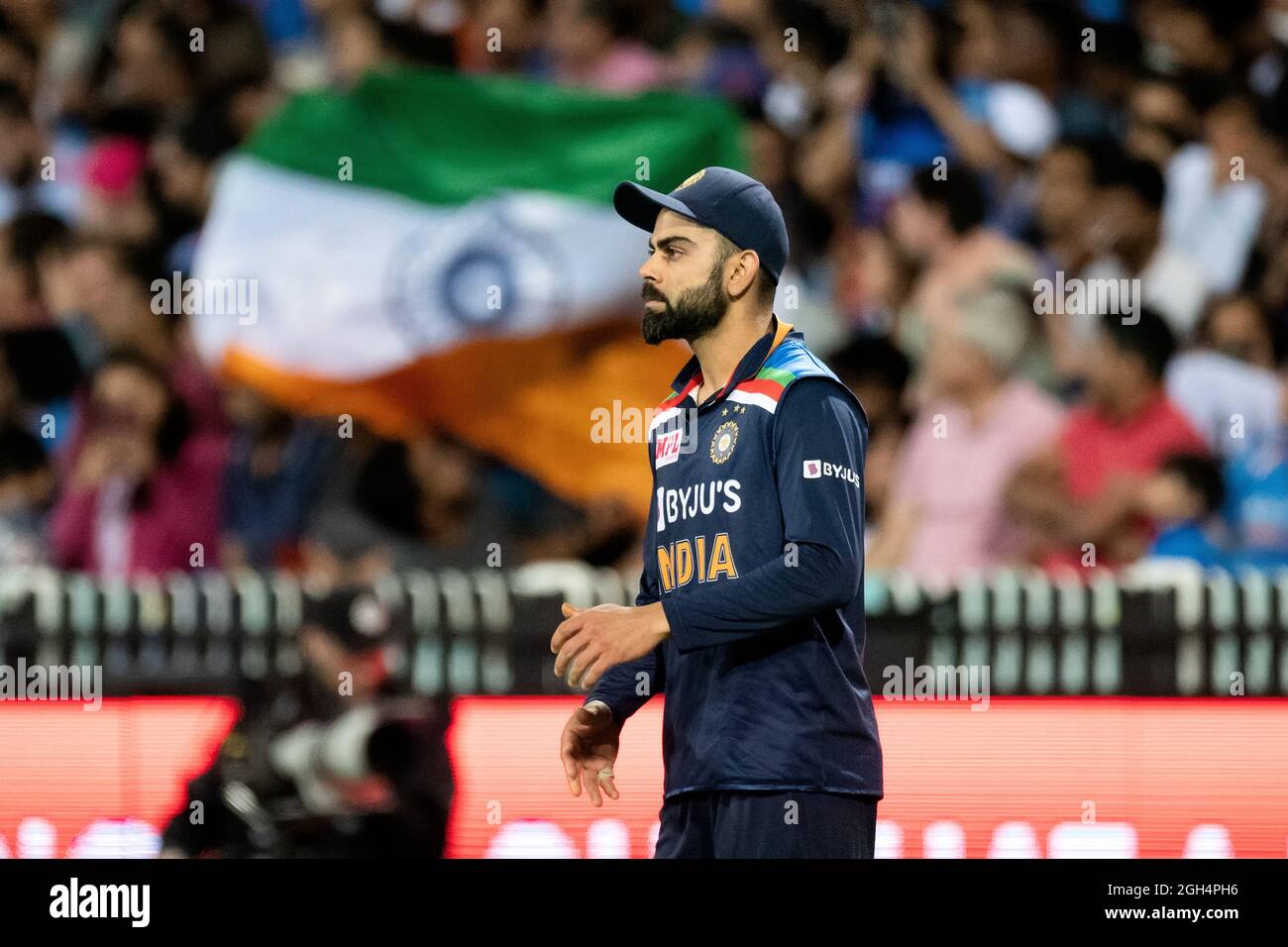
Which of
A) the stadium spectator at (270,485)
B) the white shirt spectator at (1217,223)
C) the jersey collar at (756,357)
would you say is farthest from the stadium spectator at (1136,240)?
the jersey collar at (756,357)

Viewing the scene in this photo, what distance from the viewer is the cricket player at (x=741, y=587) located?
13.8 ft

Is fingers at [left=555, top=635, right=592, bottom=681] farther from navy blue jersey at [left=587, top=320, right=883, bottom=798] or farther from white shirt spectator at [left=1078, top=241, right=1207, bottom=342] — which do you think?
white shirt spectator at [left=1078, top=241, right=1207, bottom=342]

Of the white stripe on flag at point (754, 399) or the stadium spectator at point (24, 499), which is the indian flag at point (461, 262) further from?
the white stripe on flag at point (754, 399)

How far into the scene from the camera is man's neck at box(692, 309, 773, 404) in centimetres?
451

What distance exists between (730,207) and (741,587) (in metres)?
0.82

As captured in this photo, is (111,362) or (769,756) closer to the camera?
(769,756)

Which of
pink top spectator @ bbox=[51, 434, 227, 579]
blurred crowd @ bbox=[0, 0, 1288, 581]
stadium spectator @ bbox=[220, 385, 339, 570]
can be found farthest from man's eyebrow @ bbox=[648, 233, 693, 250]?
pink top spectator @ bbox=[51, 434, 227, 579]

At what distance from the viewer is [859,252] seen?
28.1ft

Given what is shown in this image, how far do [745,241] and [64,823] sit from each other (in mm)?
3482

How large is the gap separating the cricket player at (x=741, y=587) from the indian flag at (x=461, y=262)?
3.51 m

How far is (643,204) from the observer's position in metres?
4.53
